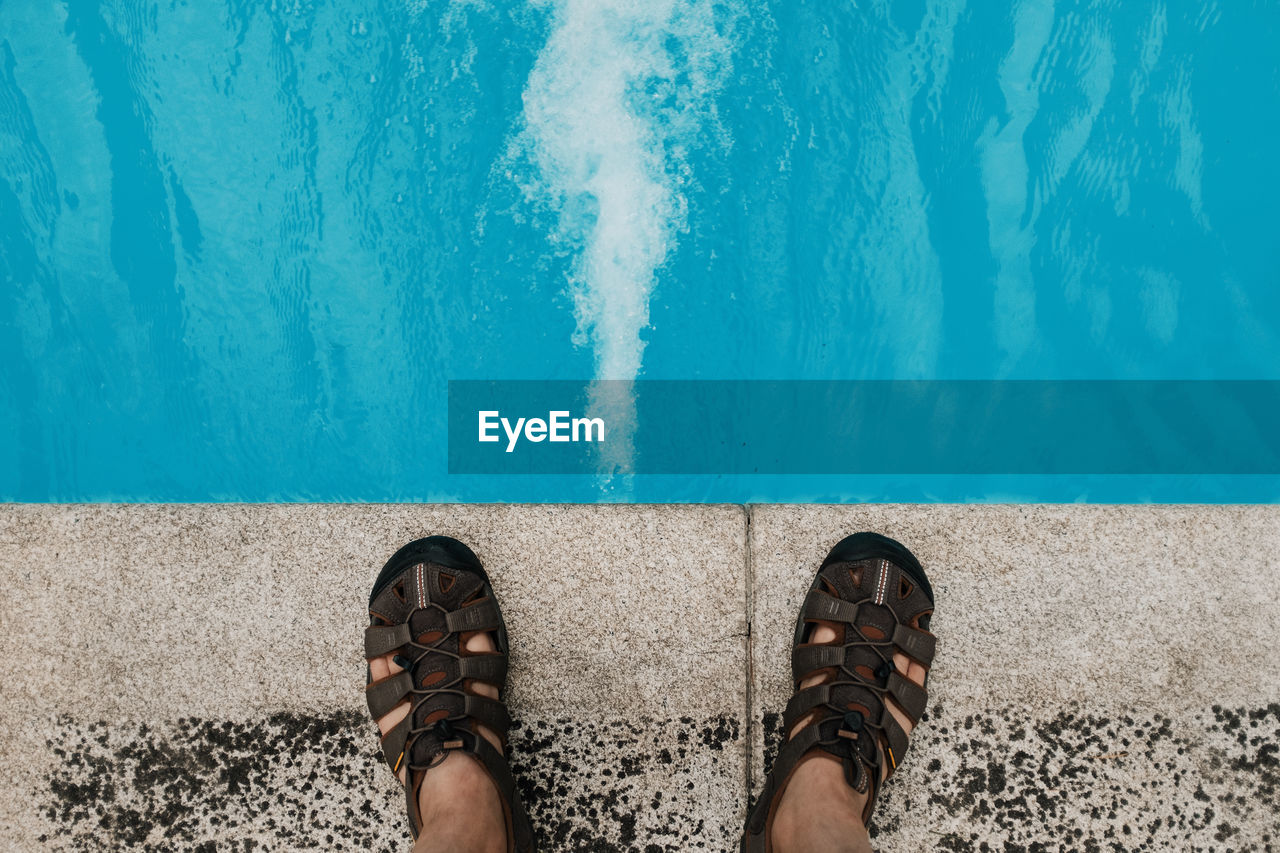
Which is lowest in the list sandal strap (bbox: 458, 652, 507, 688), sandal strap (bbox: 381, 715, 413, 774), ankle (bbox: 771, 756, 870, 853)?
ankle (bbox: 771, 756, 870, 853)

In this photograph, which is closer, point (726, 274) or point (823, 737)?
point (823, 737)

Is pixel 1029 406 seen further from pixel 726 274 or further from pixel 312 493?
pixel 312 493

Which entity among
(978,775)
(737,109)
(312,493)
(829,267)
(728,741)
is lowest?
(978,775)

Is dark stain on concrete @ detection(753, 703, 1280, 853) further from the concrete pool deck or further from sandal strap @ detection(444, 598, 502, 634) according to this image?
sandal strap @ detection(444, 598, 502, 634)

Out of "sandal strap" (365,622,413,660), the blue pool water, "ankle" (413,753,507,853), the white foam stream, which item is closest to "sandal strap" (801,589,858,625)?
the blue pool water

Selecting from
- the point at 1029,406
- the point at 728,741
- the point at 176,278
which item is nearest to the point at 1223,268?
the point at 1029,406

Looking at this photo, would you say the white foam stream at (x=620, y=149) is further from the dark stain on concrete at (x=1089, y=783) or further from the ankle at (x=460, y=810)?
the dark stain on concrete at (x=1089, y=783)

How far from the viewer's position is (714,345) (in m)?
1.52

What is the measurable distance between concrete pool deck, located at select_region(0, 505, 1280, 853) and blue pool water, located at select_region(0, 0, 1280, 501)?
4.0 inches

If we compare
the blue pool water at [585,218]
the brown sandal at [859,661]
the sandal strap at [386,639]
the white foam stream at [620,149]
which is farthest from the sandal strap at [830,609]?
the sandal strap at [386,639]

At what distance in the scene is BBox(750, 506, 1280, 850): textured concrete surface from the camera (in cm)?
142

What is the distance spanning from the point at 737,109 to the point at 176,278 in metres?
1.44
